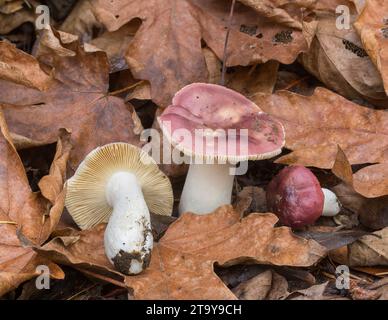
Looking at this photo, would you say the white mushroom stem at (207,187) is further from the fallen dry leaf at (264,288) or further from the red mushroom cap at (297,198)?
the fallen dry leaf at (264,288)

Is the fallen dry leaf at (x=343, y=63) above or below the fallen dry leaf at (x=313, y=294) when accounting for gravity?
above

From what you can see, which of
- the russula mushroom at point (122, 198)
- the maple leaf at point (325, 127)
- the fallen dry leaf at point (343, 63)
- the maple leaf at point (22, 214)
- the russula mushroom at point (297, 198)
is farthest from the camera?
the fallen dry leaf at point (343, 63)

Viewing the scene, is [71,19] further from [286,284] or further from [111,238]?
[286,284]

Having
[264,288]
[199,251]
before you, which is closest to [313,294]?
[264,288]

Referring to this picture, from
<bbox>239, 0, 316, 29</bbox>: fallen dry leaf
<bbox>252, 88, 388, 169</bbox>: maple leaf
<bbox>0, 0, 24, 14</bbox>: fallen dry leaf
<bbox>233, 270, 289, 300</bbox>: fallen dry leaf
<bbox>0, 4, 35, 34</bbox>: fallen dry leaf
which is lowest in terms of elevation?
<bbox>233, 270, 289, 300</bbox>: fallen dry leaf

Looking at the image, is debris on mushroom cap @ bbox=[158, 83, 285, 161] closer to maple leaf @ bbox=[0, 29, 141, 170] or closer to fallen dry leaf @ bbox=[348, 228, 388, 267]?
maple leaf @ bbox=[0, 29, 141, 170]

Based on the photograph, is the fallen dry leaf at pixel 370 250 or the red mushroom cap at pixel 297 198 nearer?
the fallen dry leaf at pixel 370 250

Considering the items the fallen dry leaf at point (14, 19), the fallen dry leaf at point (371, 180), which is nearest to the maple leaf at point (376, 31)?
the fallen dry leaf at point (371, 180)

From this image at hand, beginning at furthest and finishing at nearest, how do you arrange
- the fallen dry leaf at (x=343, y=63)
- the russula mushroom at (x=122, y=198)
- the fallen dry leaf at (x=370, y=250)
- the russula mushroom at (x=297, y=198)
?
1. the fallen dry leaf at (x=343, y=63)
2. the russula mushroom at (x=297, y=198)
3. the fallen dry leaf at (x=370, y=250)
4. the russula mushroom at (x=122, y=198)

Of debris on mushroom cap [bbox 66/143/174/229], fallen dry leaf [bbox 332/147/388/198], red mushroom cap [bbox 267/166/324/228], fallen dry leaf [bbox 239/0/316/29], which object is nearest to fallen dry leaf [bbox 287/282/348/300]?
red mushroom cap [bbox 267/166/324/228]
